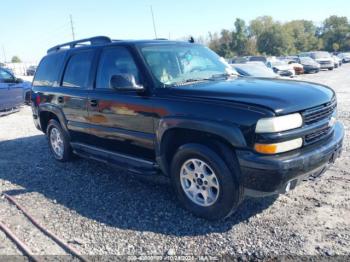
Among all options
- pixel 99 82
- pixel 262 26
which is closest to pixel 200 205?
pixel 99 82

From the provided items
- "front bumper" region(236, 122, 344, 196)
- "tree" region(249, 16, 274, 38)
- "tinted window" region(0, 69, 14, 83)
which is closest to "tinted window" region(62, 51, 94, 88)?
"front bumper" region(236, 122, 344, 196)

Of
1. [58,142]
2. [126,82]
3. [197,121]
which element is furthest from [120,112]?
[58,142]

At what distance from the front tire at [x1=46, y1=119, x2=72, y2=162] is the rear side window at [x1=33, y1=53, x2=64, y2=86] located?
2.35 ft

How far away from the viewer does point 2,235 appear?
3818 millimetres

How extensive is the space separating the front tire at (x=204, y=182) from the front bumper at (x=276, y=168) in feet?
0.58

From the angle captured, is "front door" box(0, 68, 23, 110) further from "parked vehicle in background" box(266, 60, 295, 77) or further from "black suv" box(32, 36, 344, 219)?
"parked vehicle in background" box(266, 60, 295, 77)

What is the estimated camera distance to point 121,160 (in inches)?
184

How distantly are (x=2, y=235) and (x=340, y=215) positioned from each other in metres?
3.60

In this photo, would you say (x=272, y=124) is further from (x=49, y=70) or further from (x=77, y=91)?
(x=49, y=70)

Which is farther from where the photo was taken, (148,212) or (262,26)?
(262,26)

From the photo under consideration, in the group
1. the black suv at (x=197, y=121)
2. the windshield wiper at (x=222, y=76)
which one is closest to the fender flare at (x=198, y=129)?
the black suv at (x=197, y=121)

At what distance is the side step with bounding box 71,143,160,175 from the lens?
430 cm

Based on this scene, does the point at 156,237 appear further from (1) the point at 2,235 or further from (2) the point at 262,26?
(2) the point at 262,26

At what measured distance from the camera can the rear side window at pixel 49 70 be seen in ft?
19.8
